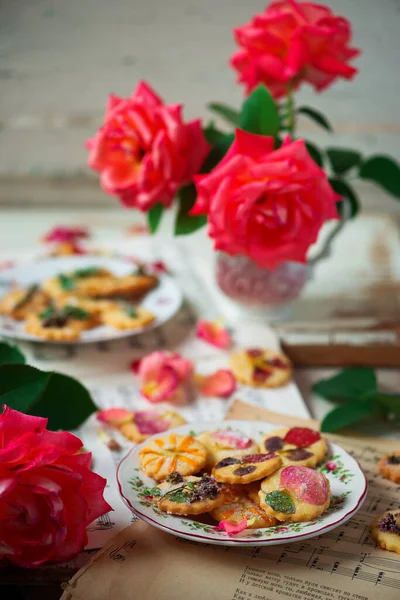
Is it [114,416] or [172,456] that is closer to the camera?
[172,456]

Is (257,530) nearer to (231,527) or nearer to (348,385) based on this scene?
(231,527)

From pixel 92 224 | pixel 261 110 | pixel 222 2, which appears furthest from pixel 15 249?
pixel 222 2

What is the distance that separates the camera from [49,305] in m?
1.23

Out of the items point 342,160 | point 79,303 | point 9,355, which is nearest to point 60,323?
point 79,303

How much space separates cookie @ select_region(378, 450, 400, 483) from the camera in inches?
30.5

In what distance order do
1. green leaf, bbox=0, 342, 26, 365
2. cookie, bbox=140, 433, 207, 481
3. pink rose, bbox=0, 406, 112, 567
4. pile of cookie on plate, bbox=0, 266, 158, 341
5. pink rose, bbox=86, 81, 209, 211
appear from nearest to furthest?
pink rose, bbox=0, 406, 112, 567 → cookie, bbox=140, 433, 207, 481 → green leaf, bbox=0, 342, 26, 365 → pink rose, bbox=86, 81, 209, 211 → pile of cookie on plate, bbox=0, 266, 158, 341

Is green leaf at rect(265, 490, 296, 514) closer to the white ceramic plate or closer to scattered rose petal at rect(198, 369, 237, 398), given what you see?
scattered rose petal at rect(198, 369, 237, 398)

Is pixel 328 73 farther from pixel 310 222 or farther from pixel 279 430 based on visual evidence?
pixel 279 430

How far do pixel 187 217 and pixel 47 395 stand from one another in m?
0.39

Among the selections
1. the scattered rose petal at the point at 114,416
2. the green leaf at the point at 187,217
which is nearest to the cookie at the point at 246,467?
the scattered rose petal at the point at 114,416

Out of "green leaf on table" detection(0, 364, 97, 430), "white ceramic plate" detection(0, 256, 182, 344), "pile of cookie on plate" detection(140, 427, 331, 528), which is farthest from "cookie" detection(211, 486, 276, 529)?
"white ceramic plate" detection(0, 256, 182, 344)

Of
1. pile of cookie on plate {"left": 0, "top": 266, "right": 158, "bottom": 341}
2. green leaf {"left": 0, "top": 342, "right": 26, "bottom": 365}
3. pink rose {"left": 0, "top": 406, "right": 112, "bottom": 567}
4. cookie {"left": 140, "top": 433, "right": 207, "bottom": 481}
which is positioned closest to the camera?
pink rose {"left": 0, "top": 406, "right": 112, "bottom": 567}

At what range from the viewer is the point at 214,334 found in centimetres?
117

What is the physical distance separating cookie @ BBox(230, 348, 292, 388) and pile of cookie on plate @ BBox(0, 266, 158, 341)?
171 millimetres
